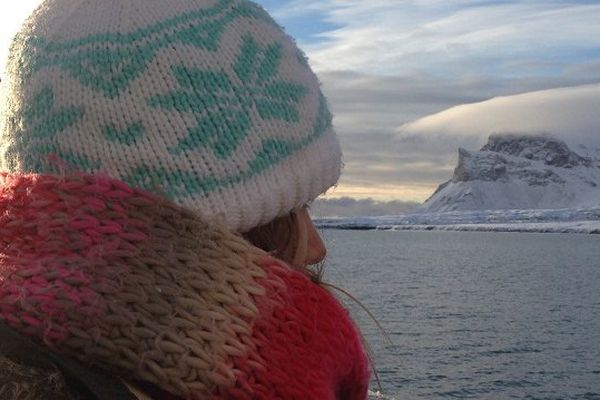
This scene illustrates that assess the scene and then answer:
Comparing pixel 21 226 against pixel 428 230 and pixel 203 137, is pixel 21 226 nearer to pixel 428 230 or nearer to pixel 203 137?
pixel 203 137

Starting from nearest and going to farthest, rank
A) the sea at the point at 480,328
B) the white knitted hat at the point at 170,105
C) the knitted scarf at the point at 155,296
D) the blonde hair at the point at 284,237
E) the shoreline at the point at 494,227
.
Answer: the knitted scarf at the point at 155,296 → the white knitted hat at the point at 170,105 → the blonde hair at the point at 284,237 → the sea at the point at 480,328 → the shoreline at the point at 494,227

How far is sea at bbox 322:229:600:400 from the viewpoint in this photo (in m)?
18.5

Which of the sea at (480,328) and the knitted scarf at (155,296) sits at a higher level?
the knitted scarf at (155,296)

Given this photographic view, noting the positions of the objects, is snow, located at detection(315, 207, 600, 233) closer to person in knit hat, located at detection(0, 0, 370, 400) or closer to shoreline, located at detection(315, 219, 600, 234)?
shoreline, located at detection(315, 219, 600, 234)

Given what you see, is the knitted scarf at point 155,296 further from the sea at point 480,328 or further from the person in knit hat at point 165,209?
the sea at point 480,328

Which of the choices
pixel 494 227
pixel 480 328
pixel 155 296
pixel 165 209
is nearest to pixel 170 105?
pixel 165 209

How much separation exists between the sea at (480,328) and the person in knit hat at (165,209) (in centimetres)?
501

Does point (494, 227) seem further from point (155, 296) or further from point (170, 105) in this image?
point (155, 296)

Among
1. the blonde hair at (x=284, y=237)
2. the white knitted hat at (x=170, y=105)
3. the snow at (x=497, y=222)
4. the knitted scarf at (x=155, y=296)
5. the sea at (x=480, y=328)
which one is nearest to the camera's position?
the knitted scarf at (x=155, y=296)

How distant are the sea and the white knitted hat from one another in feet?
16.5

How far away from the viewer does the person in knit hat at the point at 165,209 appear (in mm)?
968

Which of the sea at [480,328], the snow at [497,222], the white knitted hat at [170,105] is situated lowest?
the snow at [497,222]

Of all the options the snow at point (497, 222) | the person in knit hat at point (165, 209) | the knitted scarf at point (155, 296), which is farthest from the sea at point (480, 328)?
the snow at point (497, 222)

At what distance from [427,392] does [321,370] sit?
17.0 m
